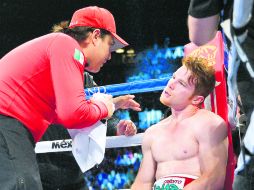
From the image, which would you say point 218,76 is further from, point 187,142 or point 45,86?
point 45,86

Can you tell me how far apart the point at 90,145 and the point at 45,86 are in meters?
0.30

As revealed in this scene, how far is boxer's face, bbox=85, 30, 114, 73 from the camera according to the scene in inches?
63.7

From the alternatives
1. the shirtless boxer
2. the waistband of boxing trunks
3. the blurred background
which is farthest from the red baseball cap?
the blurred background

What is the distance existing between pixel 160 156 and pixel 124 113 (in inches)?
311

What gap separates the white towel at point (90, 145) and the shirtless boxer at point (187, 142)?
16 cm

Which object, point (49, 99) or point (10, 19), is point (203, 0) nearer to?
point (49, 99)

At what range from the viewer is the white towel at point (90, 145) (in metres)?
1.58

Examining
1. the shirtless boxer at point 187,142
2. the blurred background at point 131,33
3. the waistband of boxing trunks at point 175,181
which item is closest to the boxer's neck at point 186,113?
the shirtless boxer at point 187,142

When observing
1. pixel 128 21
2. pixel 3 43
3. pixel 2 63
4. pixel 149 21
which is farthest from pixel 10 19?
pixel 2 63

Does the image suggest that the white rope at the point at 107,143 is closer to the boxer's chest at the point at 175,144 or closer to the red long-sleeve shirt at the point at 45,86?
the boxer's chest at the point at 175,144

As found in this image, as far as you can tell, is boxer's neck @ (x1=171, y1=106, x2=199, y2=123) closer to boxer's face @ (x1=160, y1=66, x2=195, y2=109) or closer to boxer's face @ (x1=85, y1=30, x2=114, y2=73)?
boxer's face @ (x1=160, y1=66, x2=195, y2=109)

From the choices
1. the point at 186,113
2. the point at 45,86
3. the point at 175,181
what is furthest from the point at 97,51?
the point at 175,181

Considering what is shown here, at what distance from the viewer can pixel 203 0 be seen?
33.9 inches

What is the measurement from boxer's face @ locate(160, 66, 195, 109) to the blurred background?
6.49m
